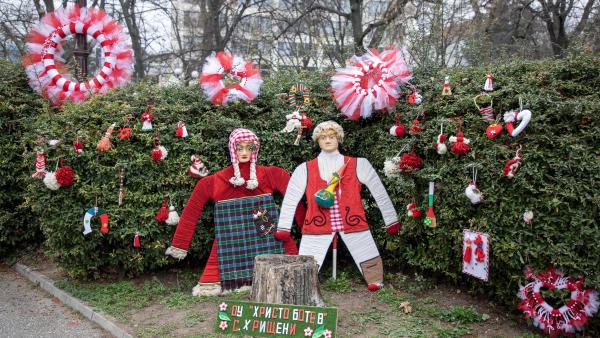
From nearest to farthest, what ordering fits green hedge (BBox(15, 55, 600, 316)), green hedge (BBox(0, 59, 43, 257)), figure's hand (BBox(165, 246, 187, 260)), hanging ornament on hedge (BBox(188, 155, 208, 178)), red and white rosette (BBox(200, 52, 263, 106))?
green hedge (BBox(15, 55, 600, 316)) < figure's hand (BBox(165, 246, 187, 260)) < hanging ornament on hedge (BBox(188, 155, 208, 178)) < red and white rosette (BBox(200, 52, 263, 106)) < green hedge (BBox(0, 59, 43, 257))

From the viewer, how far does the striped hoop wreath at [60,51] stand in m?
6.49

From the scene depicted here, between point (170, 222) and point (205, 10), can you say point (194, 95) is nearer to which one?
point (170, 222)

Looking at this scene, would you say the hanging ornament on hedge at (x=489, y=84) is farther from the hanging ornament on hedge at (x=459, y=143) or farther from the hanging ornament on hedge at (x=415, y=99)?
the hanging ornament on hedge at (x=415, y=99)

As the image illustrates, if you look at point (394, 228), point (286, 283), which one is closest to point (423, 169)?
point (394, 228)

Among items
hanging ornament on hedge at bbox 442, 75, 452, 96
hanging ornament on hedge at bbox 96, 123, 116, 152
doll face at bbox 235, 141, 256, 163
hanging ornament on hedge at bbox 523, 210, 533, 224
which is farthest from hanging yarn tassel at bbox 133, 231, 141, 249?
hanging ornament on hedge at bbox 523, 210, 533, 224

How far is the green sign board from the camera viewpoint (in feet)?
9.72

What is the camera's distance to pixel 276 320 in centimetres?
305

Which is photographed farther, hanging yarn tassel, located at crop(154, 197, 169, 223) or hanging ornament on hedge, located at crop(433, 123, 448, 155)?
hanging yarn tassel, located at crop(154, 197, 169, 223)

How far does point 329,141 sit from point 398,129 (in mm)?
724

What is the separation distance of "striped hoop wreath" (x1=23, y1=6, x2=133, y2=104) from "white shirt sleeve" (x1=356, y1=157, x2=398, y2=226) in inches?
127

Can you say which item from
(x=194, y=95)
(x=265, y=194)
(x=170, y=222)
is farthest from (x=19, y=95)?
(x=265, y=194)

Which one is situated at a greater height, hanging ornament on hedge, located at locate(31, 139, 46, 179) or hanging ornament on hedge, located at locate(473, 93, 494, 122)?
hanging ornament on hedge, located at locate(473, 93, 494, 122)

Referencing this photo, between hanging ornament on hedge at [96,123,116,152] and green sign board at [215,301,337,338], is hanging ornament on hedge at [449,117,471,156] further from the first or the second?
hanging ornament on hedge at [96,123,116,152]

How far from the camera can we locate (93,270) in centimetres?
560
